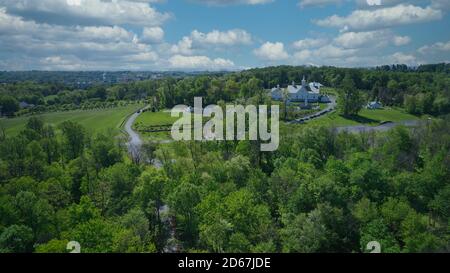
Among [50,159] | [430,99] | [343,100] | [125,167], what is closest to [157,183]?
[125,167]

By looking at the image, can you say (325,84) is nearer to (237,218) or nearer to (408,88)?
(408,88)

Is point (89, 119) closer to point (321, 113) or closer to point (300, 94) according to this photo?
point (321, 113)

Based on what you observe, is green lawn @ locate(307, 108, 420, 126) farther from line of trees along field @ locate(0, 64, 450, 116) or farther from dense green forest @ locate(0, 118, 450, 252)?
dense green forest @ locate(0, 118, 450, 252)

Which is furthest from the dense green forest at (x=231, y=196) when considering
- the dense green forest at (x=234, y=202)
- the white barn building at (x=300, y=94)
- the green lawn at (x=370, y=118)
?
the white barn building at (x=300, y=94)

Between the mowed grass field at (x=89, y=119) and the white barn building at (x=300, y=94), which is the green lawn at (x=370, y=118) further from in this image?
the mowed grass field at (x=89, y=119)
